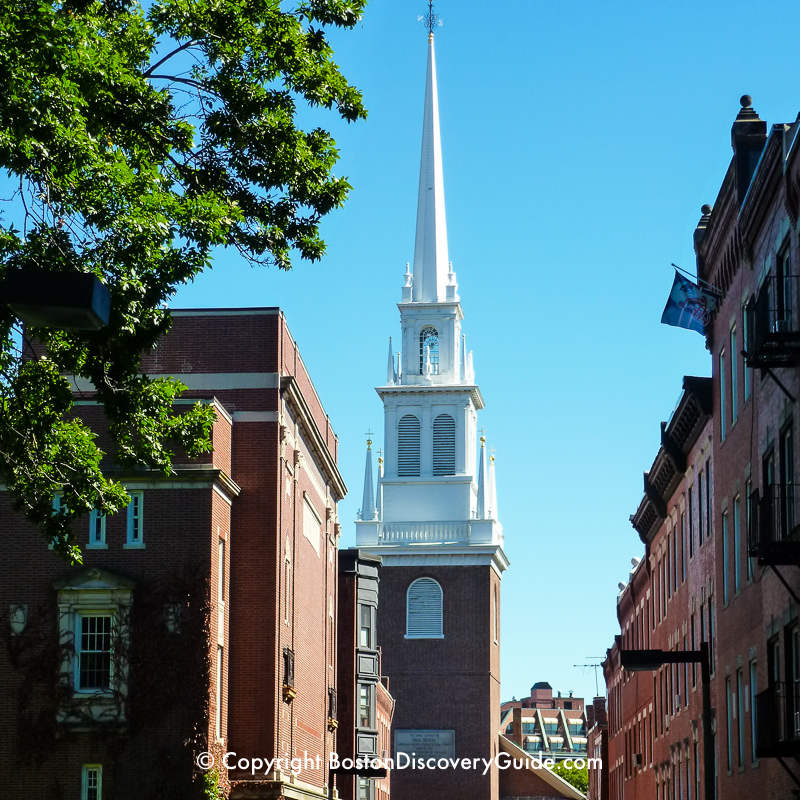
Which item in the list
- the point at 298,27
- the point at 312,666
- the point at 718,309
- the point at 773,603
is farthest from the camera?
the point at 312,666

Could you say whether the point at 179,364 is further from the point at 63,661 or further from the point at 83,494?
the point at 83,494

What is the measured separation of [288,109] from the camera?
20281mm

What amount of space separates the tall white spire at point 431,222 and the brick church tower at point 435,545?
86mm

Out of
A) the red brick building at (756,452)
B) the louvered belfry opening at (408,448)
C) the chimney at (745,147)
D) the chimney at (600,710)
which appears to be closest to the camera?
the red brick building at (756,452)

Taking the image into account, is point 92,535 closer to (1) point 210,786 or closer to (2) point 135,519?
(2) point 135,519

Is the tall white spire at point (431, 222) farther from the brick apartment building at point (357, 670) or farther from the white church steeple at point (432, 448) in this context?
the brick apartment building at point (357, 670)

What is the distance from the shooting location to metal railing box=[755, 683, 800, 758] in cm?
2364

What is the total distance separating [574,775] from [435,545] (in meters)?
80.8

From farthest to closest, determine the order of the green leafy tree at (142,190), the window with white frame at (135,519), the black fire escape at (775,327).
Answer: the window with white frame at (135,519), the black fire escape at (775,327), the green leafy tree at (142,190)

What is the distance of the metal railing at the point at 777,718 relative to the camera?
77.6ft

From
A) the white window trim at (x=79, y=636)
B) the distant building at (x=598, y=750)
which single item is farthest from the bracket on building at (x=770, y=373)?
the distant building at (x=598, y=750)

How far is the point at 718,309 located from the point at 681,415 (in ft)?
21.0

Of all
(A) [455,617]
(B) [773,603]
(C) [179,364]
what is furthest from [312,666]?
(A) [455,617]

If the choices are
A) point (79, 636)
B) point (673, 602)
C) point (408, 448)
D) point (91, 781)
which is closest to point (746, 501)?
point (79, 636)
